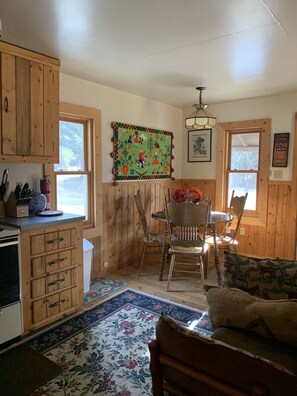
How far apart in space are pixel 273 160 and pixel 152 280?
93.5 inches

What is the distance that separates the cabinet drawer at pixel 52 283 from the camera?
245cm

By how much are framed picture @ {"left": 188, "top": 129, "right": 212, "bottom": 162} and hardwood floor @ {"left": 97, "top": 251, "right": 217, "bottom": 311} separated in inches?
69.5

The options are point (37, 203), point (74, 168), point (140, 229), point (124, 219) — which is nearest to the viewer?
point (37, 203)

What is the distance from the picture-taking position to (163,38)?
2318 mm

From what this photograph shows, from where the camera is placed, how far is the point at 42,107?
275cm

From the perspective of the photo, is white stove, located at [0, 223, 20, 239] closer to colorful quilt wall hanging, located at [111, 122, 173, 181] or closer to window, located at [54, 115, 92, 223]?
window, located at [54, 115, 92, 223]

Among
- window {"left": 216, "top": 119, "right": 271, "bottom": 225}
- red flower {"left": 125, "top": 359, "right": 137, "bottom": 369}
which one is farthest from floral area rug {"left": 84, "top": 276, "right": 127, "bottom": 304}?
window {"left": 216, "top": 119, "right": 271, "bottom": 225}

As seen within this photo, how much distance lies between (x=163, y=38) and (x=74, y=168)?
1801 millimetres

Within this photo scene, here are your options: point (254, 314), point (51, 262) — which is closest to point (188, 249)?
point (51, 262)

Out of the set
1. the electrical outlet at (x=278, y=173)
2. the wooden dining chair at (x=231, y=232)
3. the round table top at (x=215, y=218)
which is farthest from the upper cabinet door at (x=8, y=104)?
the electrical outlet at (x=278, y=173)

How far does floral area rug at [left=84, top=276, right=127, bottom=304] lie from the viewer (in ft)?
10.4

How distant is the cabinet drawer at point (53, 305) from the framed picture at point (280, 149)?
3180 mm

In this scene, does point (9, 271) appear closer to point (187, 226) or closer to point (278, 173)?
point (187, 226)

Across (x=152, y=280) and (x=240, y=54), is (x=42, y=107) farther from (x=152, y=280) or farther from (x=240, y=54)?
(x=152, y=280)
